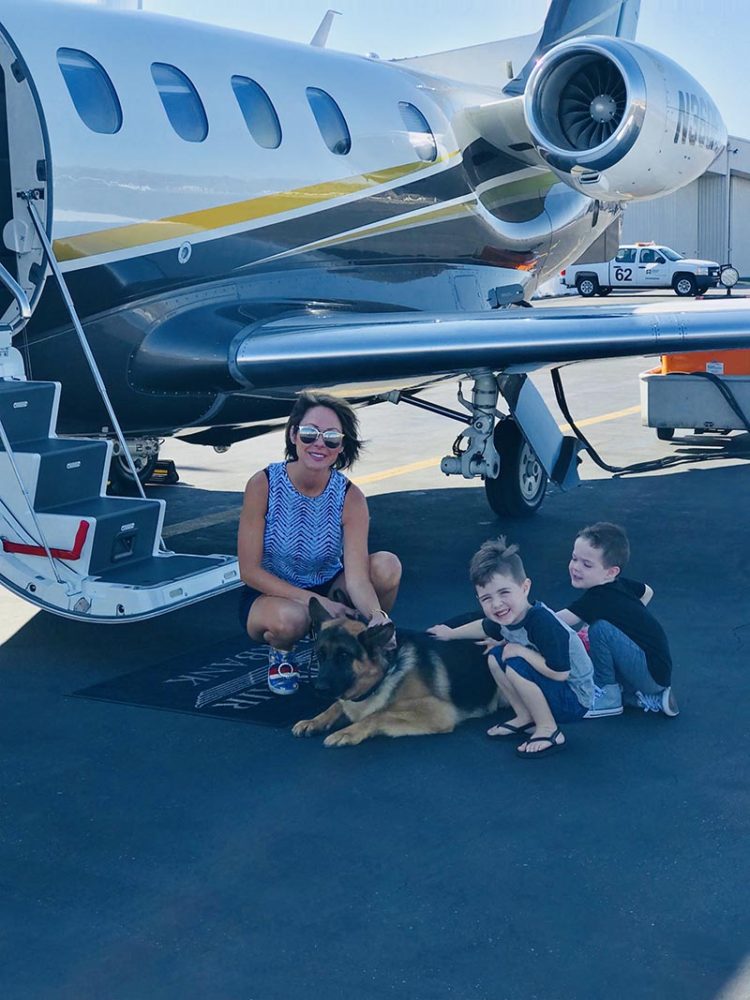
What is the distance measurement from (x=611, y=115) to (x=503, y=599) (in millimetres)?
5133

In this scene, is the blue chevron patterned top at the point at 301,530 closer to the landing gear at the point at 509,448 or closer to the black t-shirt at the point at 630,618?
the black t-shirt at the point at 630,618

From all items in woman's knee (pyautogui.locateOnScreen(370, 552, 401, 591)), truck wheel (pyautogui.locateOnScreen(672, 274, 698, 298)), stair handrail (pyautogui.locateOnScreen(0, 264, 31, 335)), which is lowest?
woman's knee (pyautogui.locateOnScreen(370, 552, 401, 591))

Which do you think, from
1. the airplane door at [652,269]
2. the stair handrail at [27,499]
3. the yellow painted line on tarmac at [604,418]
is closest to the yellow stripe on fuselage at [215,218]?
the stair handrail at [27,499]

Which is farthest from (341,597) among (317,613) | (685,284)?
(685,284)

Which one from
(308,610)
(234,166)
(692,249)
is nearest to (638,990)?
(308,610)

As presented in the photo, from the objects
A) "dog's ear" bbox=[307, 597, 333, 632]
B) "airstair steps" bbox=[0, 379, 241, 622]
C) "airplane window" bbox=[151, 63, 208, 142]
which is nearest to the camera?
"dog's ear" bbox=[307, 597, 333, 632]

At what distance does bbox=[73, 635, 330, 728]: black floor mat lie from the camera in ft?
19.6

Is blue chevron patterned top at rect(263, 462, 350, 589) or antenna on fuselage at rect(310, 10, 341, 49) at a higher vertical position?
antenna on fuselage at rect(310, 10, 341, 49)

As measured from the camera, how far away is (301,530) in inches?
237

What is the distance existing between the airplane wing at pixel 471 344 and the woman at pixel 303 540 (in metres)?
1.96

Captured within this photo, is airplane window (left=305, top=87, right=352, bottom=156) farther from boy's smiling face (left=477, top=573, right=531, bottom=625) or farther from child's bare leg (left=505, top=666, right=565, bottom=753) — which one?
child's bare leg (left=505, top=666, right=565, bottom=753)

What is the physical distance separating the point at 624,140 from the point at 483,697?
193 inches

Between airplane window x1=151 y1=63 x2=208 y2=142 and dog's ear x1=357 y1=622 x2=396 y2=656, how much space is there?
13.3 feet

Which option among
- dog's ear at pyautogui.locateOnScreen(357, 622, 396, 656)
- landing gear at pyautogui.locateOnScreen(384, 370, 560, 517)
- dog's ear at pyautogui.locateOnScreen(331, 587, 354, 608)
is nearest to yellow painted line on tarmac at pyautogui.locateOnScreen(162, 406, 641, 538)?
landing gear at pyautogui.locateOnScreen(384, 370, 560, 517)
